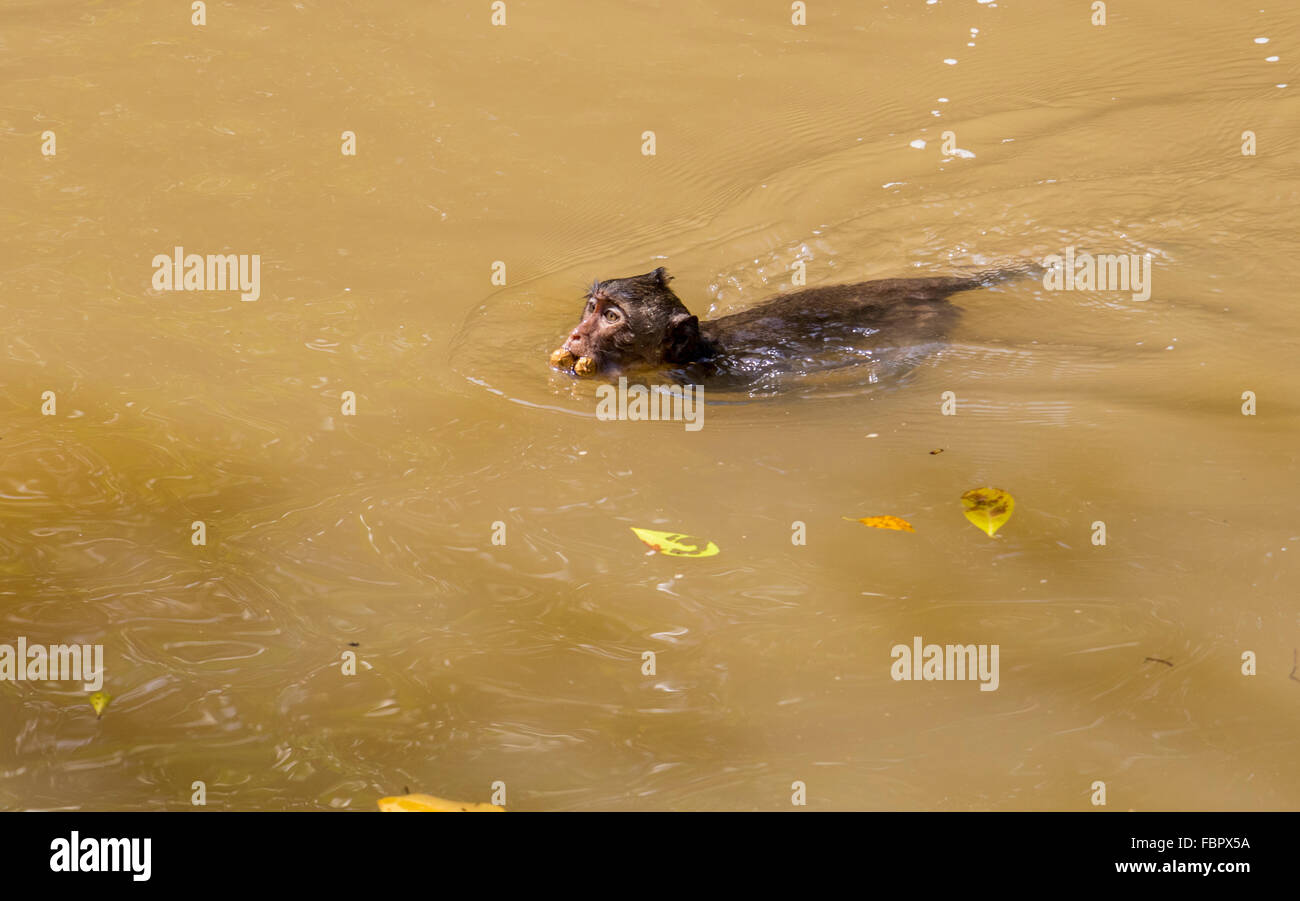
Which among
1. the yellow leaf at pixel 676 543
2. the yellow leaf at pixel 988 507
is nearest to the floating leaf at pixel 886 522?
the yellow leaf at pixel 988 507

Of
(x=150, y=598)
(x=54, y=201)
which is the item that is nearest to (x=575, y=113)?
(x=54, y=201)

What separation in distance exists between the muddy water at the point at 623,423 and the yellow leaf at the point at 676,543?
0.07 m

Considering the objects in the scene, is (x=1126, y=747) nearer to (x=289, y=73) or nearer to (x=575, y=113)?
(x=575, y=113)

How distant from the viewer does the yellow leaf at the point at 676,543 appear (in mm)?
5105

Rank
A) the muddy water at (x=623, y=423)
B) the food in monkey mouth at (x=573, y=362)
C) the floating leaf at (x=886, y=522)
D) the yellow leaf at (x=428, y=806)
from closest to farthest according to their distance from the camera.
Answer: the yellow leaf at (x=428, y=806), the muddy water at (x=623, y=423), the floating leaf at (x=886, y=522), the food in monkey mouth at (x=573, y=362)

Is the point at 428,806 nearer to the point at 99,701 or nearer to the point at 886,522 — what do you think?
the point at 99,701

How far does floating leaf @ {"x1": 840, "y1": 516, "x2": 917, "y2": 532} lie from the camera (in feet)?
17.3

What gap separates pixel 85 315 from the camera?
6.95 meters

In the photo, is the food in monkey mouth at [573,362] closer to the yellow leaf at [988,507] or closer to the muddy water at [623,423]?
the muddy water at [623,423]

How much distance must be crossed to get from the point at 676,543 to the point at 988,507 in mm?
1421

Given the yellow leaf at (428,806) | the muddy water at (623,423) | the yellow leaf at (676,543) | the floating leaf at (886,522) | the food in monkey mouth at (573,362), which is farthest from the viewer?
the food in monkey mouth at (573,362)

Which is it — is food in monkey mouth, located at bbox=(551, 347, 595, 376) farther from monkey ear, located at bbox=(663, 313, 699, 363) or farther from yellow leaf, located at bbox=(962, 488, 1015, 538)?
yellow leaf, located at bbox=(962, 488, 1015, 538)

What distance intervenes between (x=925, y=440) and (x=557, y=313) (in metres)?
2.69

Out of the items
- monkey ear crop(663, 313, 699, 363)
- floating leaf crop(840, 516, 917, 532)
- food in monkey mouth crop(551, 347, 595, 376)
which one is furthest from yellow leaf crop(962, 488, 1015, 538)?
food in monkey mouth crop(551, 347, 595, 376)
